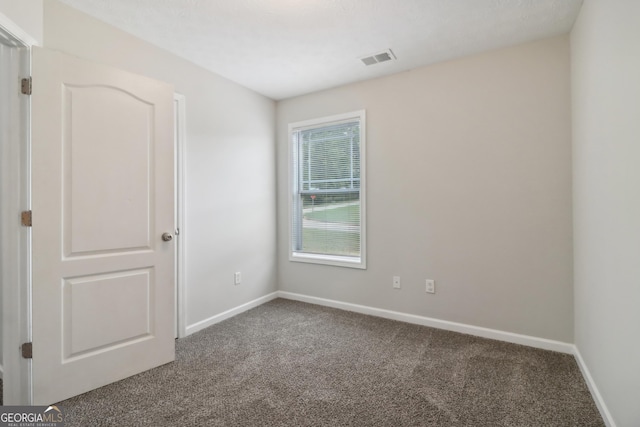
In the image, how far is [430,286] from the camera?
2932 mm

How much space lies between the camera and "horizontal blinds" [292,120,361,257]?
3.46 m

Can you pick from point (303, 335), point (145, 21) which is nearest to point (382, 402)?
point (303, 335)

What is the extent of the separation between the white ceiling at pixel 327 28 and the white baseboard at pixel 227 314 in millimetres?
2481

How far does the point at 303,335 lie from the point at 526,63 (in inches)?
118

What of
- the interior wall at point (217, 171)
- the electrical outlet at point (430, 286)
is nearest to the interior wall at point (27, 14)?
the interior wall at point (217, 171)

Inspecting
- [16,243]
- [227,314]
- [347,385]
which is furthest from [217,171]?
[347,385]

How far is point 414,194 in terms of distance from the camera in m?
3.00

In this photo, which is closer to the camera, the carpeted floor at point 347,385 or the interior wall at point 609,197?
the interior wall at point 609,197

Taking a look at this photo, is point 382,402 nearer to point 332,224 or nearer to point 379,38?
point 332,224

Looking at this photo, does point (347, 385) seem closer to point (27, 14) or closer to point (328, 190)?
point (328, 190)

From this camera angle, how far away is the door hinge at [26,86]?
1.71 m

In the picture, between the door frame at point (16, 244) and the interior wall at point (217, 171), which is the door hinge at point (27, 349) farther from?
the interior wall at point (217, 171)

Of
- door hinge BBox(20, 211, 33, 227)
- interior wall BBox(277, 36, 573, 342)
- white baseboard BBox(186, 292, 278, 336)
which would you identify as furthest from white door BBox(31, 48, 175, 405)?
interior wall BBox(277, 36, 573, 342)

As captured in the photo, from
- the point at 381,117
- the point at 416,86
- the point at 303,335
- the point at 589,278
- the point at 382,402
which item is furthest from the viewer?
the point at 381,117
